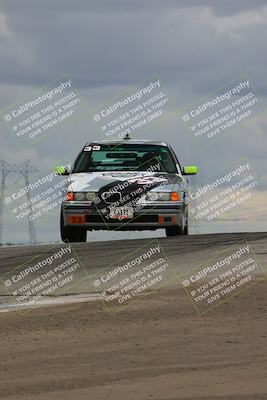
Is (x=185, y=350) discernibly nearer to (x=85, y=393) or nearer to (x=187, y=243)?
(x=85, y=393)

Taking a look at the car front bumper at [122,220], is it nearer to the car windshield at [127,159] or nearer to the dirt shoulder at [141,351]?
the car windshield at [127,159]

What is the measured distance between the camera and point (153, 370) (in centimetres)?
1213

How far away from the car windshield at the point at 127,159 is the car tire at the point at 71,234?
1.09 meters

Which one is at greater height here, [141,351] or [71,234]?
[141,351]

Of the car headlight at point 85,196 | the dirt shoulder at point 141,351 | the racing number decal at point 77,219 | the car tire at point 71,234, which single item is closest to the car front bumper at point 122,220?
the racing number decal at point 77,219

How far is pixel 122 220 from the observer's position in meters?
23.9

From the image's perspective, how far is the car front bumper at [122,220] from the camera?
78.5 feet

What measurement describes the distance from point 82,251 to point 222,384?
11.5m

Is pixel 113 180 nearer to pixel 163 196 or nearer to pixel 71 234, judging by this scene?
pixel 163 196

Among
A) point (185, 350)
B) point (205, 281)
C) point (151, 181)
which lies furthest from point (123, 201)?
point (185, 350)

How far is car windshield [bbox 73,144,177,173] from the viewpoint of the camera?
81.0ft

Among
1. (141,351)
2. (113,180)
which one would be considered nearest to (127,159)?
(113,180)

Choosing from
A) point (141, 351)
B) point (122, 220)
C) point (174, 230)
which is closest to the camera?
point (141, 351)

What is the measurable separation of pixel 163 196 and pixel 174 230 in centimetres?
110
